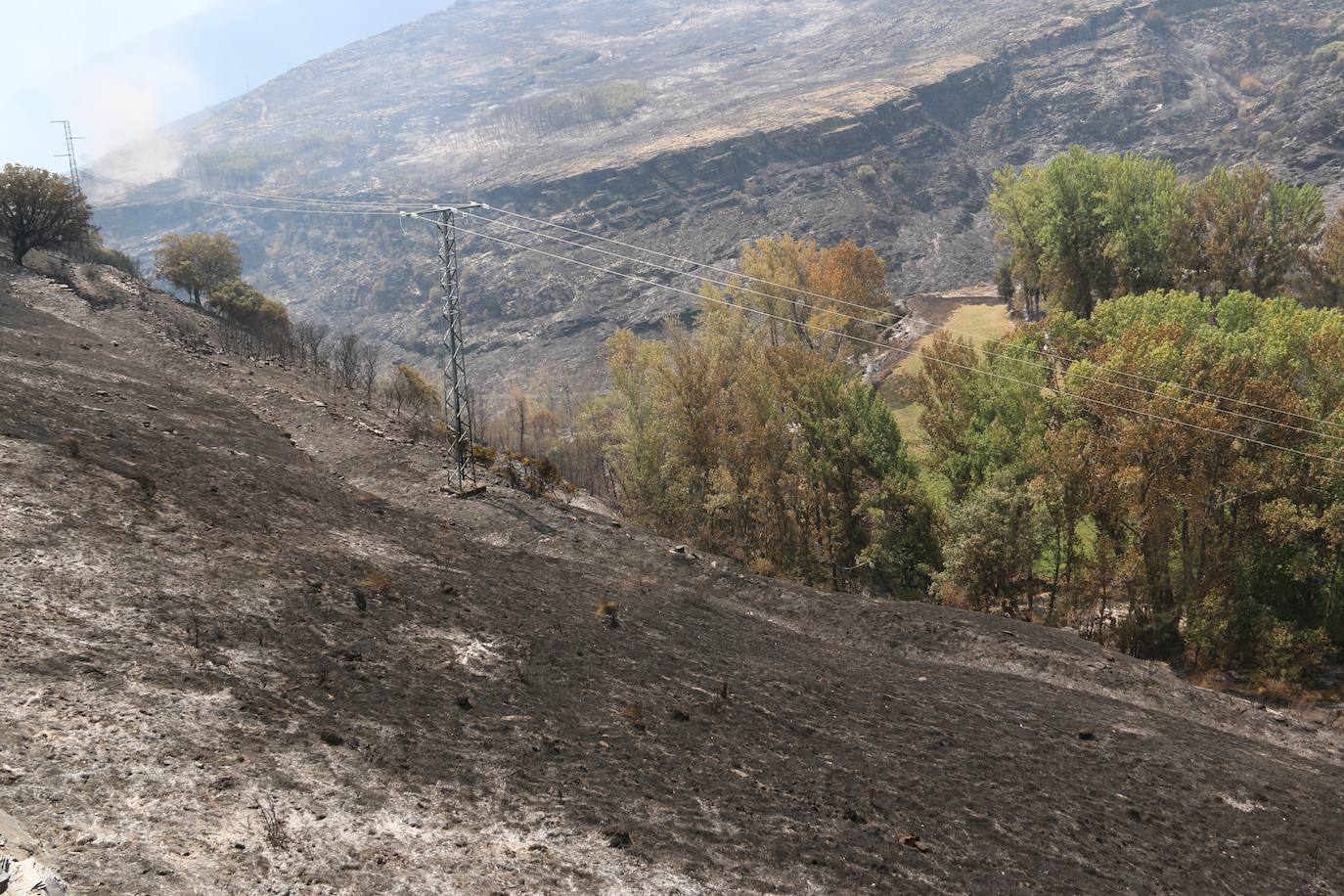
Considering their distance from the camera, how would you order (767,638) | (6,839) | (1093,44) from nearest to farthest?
1. (6,839)
2. (767,638)
3. (1093,44)

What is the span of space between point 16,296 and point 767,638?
1421 inches

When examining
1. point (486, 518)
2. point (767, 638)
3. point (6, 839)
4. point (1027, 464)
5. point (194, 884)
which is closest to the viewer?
point (6, 839)

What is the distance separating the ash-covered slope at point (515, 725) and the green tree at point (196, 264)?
39.0 m

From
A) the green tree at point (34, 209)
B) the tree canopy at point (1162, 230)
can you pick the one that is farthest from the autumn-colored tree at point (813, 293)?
the green tree at point (34, 209)

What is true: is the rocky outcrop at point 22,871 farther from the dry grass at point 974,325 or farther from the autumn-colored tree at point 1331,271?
the dry grass at point 974,325

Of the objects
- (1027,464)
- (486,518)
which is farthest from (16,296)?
Result: (1027,464)

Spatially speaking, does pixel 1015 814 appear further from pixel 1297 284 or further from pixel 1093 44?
pixel 1093 44

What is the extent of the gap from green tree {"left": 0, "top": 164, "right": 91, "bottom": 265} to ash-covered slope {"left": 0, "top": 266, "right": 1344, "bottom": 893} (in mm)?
27494

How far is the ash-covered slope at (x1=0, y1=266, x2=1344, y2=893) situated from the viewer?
9562mm

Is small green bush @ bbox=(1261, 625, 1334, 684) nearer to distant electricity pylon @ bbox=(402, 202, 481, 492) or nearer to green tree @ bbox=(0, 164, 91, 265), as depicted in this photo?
distant electricity pylon @ bbox=(402, 202, 481, 492)

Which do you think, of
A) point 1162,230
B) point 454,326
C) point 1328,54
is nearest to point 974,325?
point 1162,230

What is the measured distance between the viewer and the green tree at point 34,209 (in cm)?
4334

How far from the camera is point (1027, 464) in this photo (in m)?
30.9

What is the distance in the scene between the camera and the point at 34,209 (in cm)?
4431
